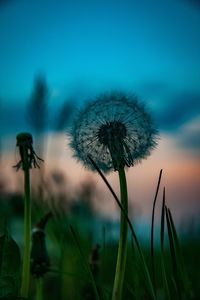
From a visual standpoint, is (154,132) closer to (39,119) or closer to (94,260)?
(94,260)

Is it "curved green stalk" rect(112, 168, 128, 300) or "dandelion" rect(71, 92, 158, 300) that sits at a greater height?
"dandelion" rect(71, 92, 158, 300)

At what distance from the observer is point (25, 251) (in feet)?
Result: 3.80

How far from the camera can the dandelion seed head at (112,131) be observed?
50.3 inches

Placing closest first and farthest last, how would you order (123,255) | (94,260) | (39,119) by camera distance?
(123,255) → (94,260) → (39,119)

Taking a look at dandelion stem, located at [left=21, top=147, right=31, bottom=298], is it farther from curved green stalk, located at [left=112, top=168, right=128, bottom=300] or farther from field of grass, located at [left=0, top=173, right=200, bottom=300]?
curved green stalk, located at [left=112, top=168, right=128, bottom=300]

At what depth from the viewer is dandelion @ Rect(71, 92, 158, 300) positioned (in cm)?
127

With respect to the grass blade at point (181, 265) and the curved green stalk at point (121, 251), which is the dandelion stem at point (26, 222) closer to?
the curved green stalk at point (121, 251)

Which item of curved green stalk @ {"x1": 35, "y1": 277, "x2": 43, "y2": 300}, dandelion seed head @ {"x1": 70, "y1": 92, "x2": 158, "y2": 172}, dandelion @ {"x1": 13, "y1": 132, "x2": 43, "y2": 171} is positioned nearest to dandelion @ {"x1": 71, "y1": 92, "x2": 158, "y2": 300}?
dandelion seed head @ {"x1": 70, "y1": 92, "x2": 158, "y2": 172}

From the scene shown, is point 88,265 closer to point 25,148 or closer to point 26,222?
point 26,222

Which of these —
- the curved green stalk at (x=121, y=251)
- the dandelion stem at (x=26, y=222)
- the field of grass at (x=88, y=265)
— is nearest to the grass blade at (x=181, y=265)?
the field of grass at (x=88, y=265)

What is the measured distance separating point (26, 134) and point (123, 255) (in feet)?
1.04

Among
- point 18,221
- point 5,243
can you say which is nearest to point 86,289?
point 5,243

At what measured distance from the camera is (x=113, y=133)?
128 centimetres

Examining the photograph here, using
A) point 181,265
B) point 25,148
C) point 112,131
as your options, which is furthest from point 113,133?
point 181,265
